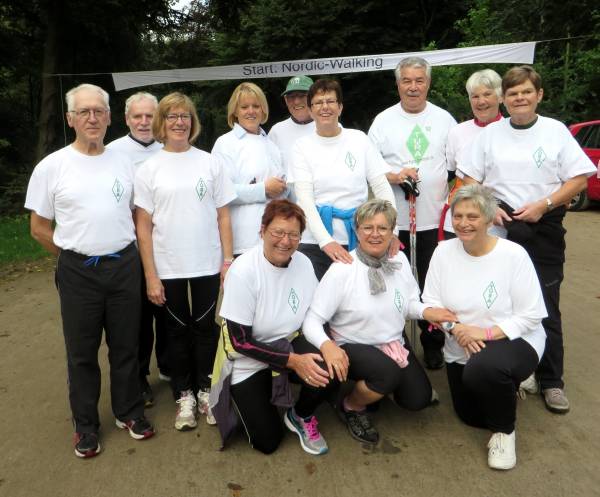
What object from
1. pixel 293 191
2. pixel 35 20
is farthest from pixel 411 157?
pixel 35 20

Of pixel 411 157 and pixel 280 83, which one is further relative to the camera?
pixel 280 83

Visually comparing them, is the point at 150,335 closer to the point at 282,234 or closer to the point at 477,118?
the point at 282,234

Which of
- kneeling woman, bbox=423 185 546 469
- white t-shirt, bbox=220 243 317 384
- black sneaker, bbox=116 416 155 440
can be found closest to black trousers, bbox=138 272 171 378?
black sneaker, bbox=116 416 155 440

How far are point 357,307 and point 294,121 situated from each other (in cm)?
171

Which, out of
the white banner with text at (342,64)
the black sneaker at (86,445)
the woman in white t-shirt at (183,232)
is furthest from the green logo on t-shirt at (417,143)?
the white banner with text at (342,64)

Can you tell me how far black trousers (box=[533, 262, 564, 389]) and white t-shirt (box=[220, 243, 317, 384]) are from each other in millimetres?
1538

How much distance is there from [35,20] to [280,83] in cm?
1127

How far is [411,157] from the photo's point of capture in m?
3.92

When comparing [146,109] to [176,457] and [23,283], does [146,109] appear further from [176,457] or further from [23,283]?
[23,283]

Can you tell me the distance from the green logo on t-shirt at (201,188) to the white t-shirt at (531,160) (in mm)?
1759

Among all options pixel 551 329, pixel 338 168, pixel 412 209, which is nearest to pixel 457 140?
pixel 412 209

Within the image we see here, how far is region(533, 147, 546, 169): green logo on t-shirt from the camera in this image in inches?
133

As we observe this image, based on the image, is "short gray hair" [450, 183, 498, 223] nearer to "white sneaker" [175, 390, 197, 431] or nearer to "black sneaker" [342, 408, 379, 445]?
"black sneaker" [342, 408, 379, 445]

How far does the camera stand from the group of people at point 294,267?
3010mm
